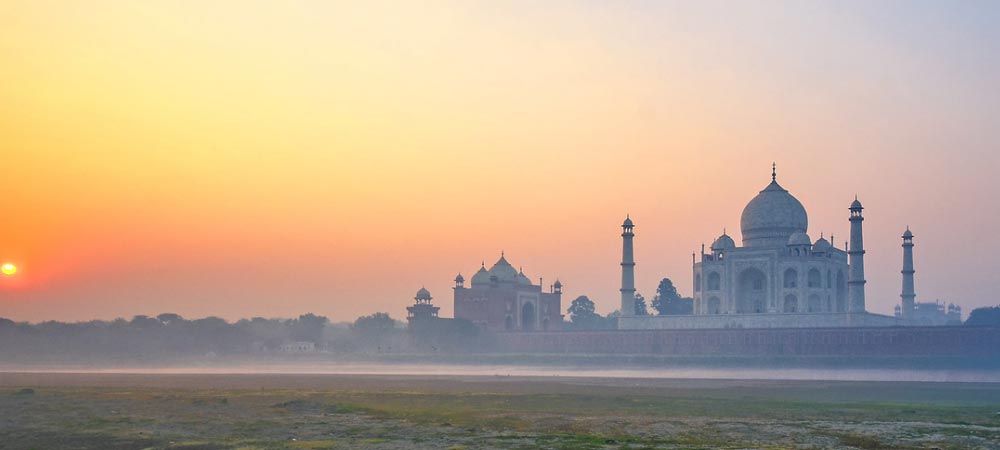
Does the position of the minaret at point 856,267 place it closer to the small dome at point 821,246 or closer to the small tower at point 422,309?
the small dome at point 821,246

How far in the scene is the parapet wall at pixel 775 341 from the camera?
72938 millimetres

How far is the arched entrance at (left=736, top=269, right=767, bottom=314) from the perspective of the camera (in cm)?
9394

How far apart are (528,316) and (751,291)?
26.0 m

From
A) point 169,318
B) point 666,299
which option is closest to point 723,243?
point 666,299

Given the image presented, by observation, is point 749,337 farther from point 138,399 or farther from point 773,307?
point 138,399

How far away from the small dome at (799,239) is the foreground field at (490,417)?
40343 mm

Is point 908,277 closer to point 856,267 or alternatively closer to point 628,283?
point 856,267

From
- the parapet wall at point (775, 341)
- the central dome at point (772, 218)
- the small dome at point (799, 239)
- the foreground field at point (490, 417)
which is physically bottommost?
the foreground field at point (490, 417)

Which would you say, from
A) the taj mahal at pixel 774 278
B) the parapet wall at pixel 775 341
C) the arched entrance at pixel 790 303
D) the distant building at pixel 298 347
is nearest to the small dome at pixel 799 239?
the taj mahal at pixel 774 278

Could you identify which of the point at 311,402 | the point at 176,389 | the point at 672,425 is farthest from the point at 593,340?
the point at 672,425

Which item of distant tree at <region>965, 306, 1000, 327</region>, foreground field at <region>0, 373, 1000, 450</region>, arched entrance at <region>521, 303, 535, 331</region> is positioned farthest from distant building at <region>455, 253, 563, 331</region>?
foreground field at <region>0, 373, 1000, 450</region>

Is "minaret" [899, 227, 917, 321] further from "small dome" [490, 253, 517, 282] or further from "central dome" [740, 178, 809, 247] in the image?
"small dome" [490, 253, 517, 282]

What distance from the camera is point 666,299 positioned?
129750 millimetres

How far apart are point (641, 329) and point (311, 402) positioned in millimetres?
55715
